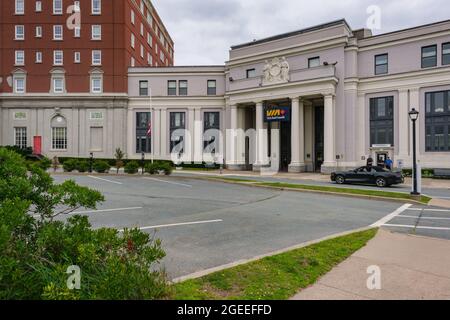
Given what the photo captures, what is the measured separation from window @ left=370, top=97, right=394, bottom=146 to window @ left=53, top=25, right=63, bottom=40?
4186 cm

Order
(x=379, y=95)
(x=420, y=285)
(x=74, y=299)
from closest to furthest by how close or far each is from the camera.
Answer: (x=74, y=299) → (x=420, y=285) → (x=379, y=95)

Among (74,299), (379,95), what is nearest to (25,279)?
(74,299)

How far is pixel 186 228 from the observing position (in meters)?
8.37

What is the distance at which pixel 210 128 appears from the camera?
43.2 meters

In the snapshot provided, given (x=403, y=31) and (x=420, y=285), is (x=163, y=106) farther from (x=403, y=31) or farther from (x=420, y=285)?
(x=420, y=285)

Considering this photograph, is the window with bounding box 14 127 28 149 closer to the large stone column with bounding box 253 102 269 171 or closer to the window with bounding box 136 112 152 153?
the window with bounding box 136 112 152 153

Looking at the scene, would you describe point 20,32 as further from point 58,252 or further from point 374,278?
point 374,278

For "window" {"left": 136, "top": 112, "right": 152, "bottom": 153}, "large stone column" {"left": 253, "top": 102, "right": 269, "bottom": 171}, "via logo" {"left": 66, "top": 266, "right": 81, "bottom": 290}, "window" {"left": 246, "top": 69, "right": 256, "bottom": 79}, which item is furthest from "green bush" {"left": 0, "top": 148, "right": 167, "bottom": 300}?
"window" {"left": 136, "top": 112, "right": 152, "bottom": 153}

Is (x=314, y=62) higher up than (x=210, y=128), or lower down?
higher up

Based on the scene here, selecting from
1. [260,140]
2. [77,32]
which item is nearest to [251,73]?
[260,140]

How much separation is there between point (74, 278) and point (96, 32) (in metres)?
47.7

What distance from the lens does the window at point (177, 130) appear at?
43.3 metres

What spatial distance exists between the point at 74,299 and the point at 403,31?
37.7 m

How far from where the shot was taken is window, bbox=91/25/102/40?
143ft
